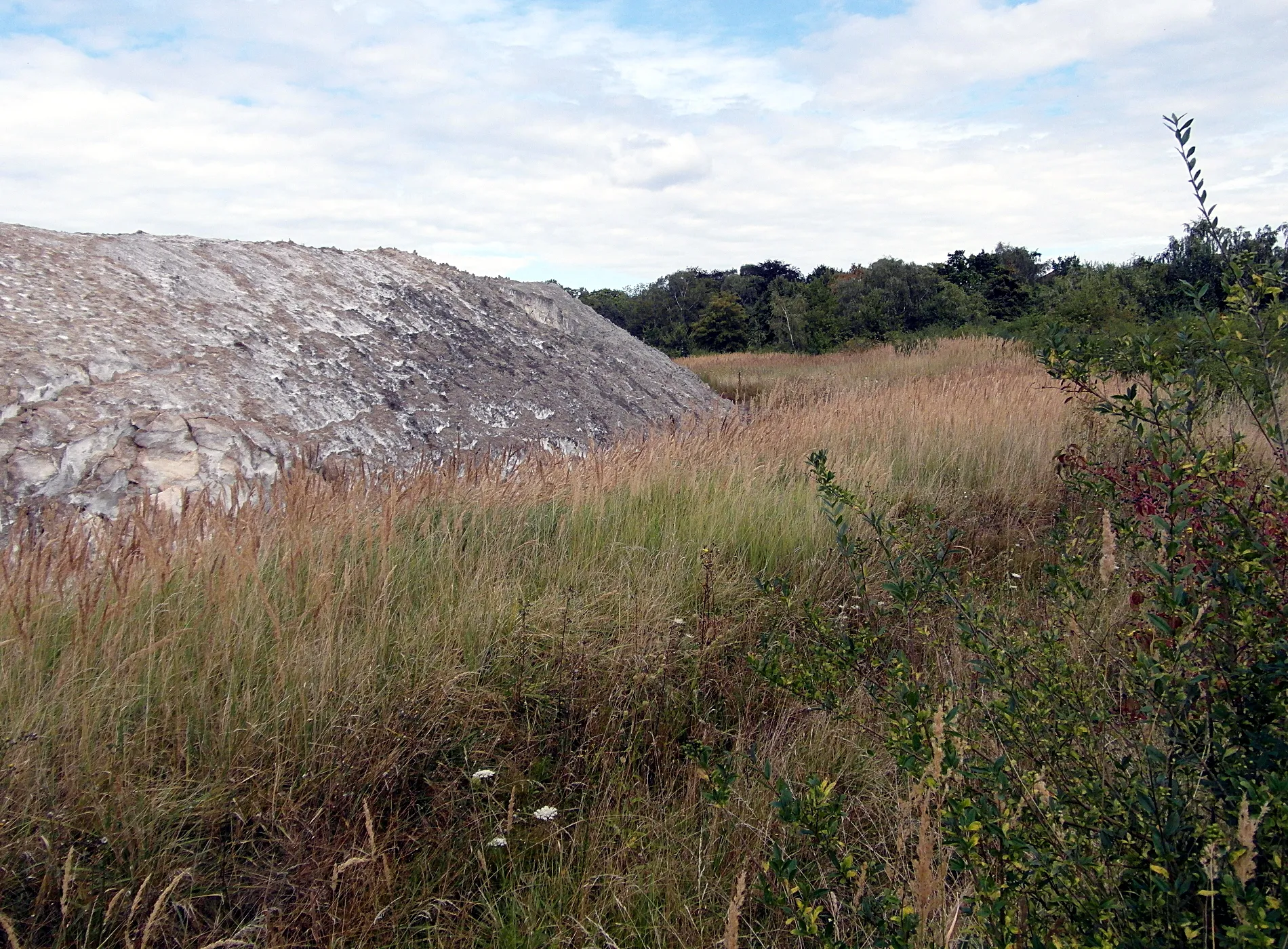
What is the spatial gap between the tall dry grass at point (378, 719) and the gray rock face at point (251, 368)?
2.44 ft

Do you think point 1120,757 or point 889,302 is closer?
point 1120,757

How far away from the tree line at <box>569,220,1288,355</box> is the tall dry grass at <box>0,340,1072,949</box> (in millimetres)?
12139

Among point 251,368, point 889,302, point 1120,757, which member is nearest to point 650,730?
point 1120,757

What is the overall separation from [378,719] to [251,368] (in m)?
3.23

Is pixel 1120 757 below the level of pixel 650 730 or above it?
above

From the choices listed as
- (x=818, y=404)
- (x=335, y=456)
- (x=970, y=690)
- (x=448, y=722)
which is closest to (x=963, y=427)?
(x=818, y=404)

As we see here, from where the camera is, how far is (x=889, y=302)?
99.8 ft

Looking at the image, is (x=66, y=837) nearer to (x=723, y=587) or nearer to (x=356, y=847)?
(x=356, y=847)

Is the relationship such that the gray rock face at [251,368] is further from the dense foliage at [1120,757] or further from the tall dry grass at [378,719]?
the dense foliage at [1120,757]

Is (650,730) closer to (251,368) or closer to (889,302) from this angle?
(251,368)

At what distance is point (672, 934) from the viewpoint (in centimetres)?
178

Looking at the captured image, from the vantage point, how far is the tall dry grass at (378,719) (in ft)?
5.85

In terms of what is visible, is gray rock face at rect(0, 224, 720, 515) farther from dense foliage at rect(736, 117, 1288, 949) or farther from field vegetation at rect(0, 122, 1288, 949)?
dense foliage at rect(736, 117, 1288, 949)

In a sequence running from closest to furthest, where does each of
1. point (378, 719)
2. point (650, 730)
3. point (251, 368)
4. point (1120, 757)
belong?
point (1120, 757), point (378, 719), point (650, 730), point (251, 368)
